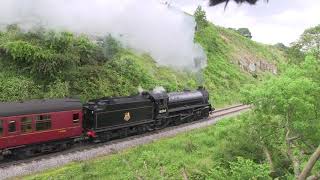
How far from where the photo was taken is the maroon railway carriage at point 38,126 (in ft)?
52.5

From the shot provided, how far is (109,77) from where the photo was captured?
2659 centimetres

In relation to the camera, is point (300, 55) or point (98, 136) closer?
point (98, 136)

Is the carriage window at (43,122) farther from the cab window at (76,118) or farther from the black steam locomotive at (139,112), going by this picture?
the black steam locomotive at (139,112)

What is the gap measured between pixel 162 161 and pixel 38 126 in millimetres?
5325

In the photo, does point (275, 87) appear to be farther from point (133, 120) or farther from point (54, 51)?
point (54, 51)

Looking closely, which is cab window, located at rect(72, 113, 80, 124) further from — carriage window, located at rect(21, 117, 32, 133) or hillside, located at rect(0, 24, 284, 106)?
hillside, located at rect(0, 24, 284, 106)

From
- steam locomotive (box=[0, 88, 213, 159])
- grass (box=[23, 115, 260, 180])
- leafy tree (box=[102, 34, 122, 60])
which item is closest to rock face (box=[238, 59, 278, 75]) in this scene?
leafy tree (box=[102, 34, 122, 60])

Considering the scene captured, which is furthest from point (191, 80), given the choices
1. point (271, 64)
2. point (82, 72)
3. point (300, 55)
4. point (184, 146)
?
point (271, 64)

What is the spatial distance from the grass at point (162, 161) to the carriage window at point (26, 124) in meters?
1.89

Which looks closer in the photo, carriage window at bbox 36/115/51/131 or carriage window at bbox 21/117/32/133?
carriage window at bbox 21/117/32/133

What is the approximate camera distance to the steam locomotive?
16.3 metres

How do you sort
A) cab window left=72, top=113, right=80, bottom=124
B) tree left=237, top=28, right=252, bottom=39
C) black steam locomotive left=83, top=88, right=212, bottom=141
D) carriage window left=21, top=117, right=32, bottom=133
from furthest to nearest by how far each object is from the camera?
tree left=237, top=28, right=252, bottom=39 → black steam locomotive left=83, top=88, right=212, bottom=141 → cab window left=72, top=113, right=80, bottom=124 → carriage window left=21, top=117, right=32, bottom=133

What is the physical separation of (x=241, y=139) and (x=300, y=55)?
19996mm

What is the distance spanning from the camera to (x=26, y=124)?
651 inches
